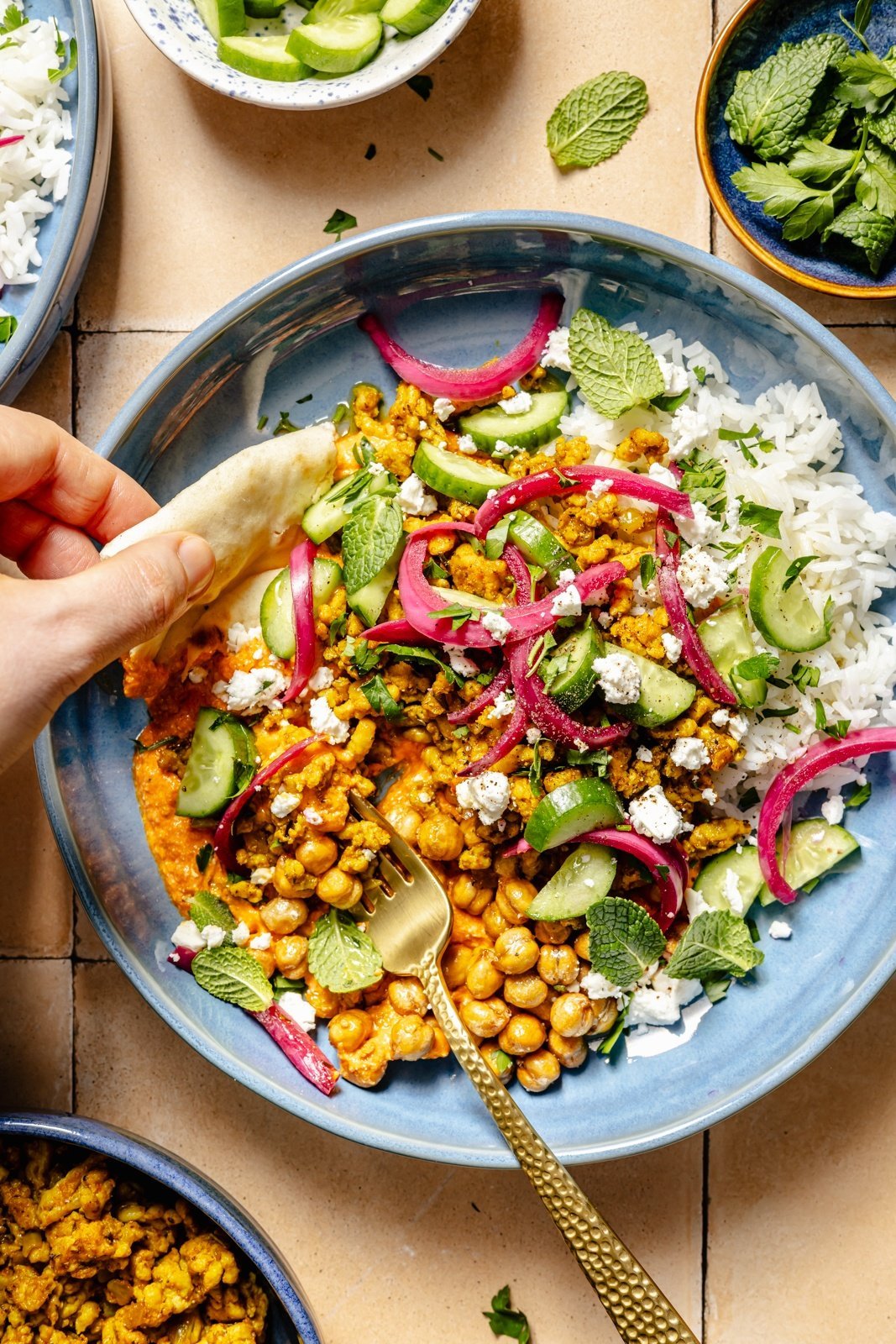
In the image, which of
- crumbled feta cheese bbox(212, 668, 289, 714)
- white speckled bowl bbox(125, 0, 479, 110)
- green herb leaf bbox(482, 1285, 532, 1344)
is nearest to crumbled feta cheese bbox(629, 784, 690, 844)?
crumbled feta cheese bbox(212, 668, 289, 714)

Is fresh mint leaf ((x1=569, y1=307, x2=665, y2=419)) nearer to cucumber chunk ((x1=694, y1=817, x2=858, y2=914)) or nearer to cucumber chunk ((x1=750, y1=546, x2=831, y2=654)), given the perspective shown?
cucumber chunk ((x1=750, y1=546, x2=831, y2=654))

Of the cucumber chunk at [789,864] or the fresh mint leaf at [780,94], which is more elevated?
the fresh mint leaf at [780,94]

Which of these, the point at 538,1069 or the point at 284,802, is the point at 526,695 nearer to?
the point at 284,802

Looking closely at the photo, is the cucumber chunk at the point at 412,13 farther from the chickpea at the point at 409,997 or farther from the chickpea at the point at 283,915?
the chickpea at the point at 409,997

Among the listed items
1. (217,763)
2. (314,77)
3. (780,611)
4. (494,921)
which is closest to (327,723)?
(217,763)

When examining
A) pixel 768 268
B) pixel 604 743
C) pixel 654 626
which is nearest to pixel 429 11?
pixel 768 268

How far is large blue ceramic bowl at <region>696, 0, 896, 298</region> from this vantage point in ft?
8.18

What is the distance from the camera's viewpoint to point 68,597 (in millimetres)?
1948

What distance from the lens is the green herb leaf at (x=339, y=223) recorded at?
8.82 ft

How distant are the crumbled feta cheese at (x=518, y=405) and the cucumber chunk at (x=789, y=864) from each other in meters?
1.15

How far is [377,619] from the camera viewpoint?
97.3 inches

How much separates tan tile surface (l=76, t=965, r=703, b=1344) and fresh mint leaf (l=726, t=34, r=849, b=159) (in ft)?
8.15

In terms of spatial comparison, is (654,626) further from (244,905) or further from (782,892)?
(244,905)

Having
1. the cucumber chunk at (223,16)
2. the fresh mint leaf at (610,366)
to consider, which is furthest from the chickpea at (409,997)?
the cucumber chunk at (223,16)
